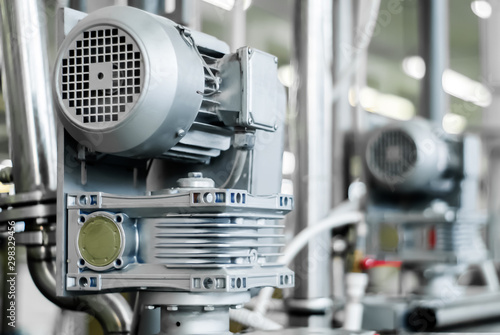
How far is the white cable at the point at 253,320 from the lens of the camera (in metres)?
1.54

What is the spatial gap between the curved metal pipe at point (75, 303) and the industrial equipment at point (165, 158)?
0.41 feet

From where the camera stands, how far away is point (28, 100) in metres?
1.25

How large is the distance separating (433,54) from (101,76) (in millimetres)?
2087

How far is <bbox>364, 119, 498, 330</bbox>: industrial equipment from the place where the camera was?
7.80ft

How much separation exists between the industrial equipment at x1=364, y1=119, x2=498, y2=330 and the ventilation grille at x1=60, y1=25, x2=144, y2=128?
1.51 m

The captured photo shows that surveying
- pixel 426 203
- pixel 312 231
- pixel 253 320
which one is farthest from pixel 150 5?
pixel 426 203

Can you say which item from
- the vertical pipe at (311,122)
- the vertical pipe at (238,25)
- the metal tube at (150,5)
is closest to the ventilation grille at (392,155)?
the vertical pipe at (311,122)

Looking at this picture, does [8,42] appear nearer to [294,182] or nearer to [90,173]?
[90,173]

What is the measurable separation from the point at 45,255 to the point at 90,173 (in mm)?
191

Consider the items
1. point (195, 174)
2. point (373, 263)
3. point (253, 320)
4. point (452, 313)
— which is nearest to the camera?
point (195, 174)

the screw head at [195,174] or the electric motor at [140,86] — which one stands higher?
the electric motor at [140,86]

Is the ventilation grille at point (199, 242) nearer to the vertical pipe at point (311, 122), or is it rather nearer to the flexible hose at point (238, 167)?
the flexible hose at point (238, 167)

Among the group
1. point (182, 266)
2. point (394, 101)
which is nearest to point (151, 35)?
point (182, 266)

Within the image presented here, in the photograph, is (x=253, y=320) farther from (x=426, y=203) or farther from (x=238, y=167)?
(x=426, y=203)
